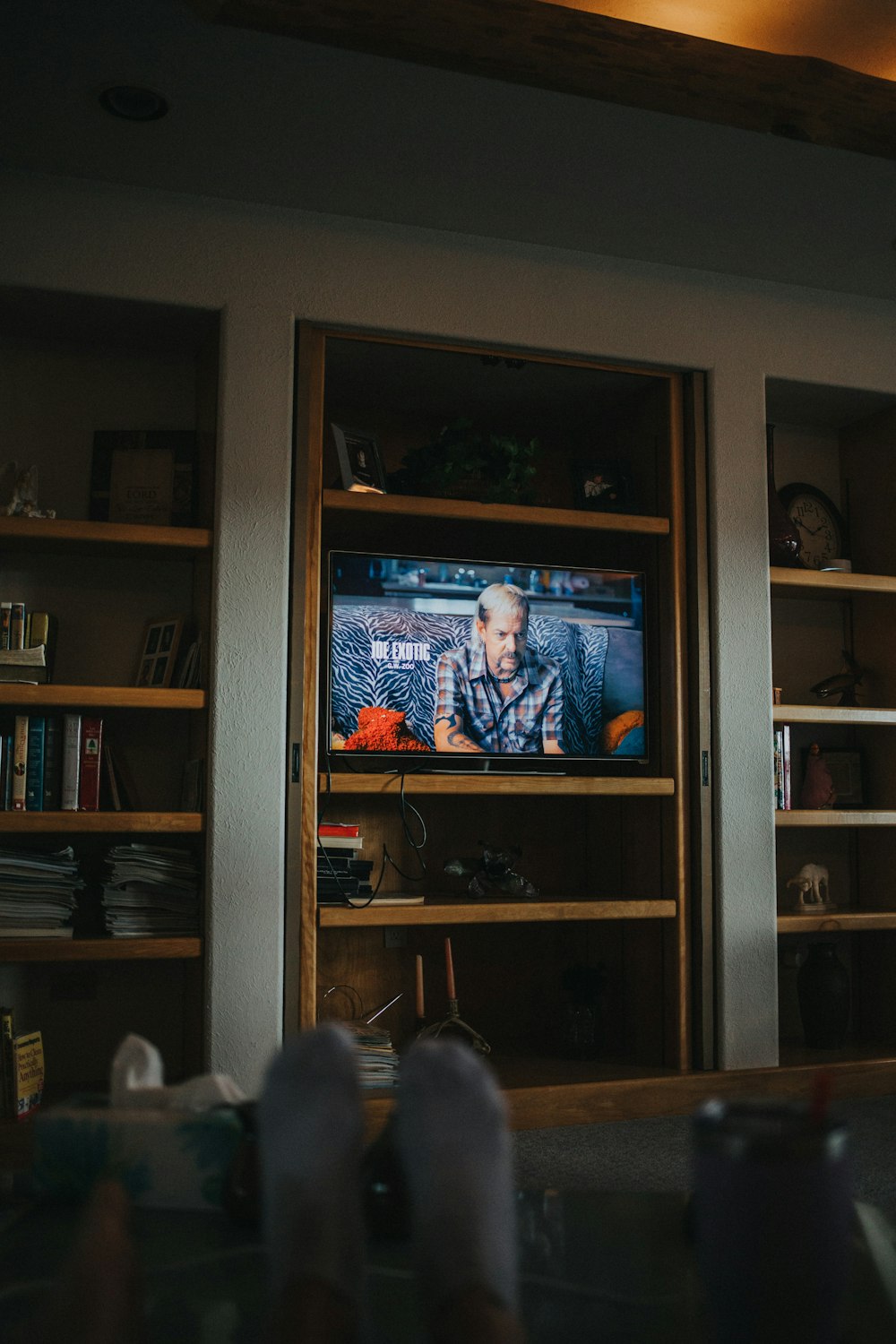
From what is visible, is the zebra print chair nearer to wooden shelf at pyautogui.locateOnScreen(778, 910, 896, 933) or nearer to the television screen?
the television screen

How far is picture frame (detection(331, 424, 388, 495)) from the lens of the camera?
3146 mm

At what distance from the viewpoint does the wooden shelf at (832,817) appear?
3377mm

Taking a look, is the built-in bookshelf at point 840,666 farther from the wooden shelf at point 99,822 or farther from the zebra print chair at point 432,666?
the wooden shelf at point 99,822

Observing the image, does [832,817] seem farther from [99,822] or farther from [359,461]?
[99,822]

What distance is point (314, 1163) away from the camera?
616mm

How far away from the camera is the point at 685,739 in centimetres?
329

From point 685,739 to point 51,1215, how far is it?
2.72 metres

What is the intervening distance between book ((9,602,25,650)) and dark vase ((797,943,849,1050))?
8.39 ft

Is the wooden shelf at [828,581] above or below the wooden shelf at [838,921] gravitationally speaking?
above

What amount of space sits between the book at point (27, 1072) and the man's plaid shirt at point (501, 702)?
4.48ft

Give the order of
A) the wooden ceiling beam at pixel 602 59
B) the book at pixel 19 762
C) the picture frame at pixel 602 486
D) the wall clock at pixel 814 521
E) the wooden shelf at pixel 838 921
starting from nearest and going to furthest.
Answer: the wooden ceiling beam at pixel 602 59 < the book at pixel 19 762 < the wooden shelf at pixel 838 921 < the picture frame at pixel 602 486 < the wall clock at pixel 814 521

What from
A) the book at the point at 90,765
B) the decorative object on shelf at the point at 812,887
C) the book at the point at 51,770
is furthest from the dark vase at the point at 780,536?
the book at the point at 51,770

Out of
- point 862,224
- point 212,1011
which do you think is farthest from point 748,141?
point 212,1011

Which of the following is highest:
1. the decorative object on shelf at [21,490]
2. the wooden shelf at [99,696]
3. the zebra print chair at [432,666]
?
the decorative object on shelf at [21,490]
